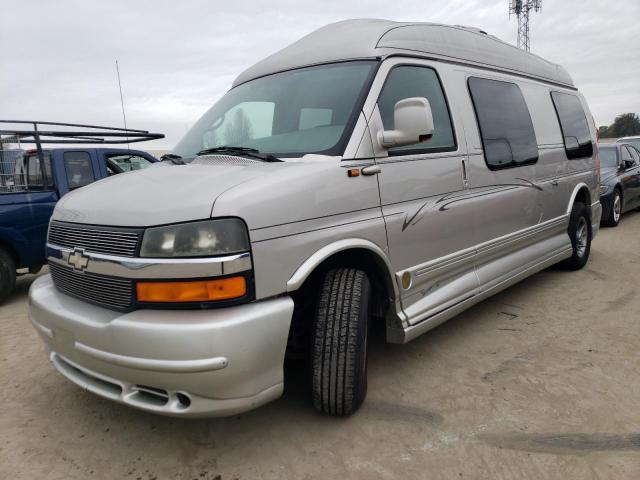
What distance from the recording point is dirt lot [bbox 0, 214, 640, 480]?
2.25 meters

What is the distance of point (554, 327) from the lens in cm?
388

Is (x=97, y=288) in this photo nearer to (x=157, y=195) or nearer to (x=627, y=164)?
(x=157, y=195)

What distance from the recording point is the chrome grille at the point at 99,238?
2.12 meters

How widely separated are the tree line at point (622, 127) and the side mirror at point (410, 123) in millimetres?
60939

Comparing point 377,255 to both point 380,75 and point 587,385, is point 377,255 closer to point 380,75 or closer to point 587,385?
point 380,75

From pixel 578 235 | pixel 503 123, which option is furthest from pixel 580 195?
pixel 503 123

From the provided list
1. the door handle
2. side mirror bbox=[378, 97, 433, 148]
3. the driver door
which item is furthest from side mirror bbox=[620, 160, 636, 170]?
the door handle

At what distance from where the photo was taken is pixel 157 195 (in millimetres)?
2236

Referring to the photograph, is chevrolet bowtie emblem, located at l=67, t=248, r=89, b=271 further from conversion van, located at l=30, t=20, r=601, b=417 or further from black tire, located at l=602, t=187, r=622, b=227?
black tire, located at l=602, t=187, r=622, b=227

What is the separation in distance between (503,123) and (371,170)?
1.84 meters

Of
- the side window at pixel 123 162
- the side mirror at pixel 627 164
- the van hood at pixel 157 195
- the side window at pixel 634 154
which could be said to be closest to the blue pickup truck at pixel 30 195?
the side window at pixel 123 162

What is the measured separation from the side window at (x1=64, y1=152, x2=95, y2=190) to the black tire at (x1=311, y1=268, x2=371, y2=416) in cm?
472

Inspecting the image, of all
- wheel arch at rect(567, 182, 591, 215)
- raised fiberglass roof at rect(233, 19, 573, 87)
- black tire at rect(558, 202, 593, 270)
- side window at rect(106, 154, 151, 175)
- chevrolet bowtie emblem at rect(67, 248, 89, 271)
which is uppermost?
raised fiberglass roof at rect(233, 19, 573, 87)

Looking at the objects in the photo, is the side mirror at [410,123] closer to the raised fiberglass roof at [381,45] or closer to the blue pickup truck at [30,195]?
the raised fiberglass roof at [381,45]
